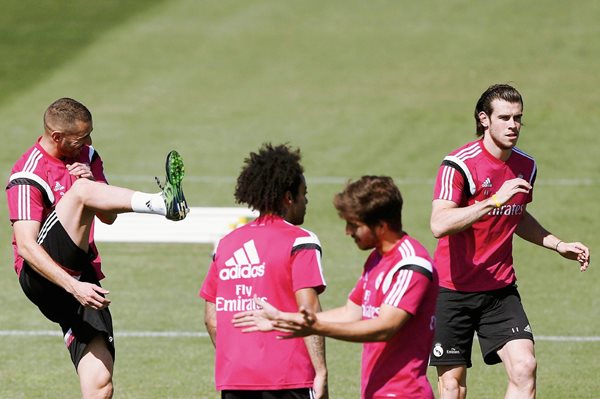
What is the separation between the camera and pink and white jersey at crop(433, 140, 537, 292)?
332 inches

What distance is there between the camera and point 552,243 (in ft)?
28.2

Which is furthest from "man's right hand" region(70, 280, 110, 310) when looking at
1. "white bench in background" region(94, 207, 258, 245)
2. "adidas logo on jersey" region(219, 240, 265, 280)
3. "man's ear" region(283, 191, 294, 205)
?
"white bench in background" region(94, 207, 258, 245)

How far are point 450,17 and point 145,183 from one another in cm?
1133

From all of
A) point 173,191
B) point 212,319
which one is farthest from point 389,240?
point 173,191

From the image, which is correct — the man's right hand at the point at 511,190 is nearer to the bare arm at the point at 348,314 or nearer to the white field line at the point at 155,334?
the bare arm at the point at 348,314

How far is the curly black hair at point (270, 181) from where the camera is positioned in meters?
6.42

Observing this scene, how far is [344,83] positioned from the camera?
79.1ft

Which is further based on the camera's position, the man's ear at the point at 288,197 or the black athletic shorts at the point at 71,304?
the black athletic shorts at the point at 71,304

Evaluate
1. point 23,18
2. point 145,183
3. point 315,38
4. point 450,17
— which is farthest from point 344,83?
point 23,18

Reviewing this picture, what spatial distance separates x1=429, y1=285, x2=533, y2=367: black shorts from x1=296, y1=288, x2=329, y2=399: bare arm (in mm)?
2380

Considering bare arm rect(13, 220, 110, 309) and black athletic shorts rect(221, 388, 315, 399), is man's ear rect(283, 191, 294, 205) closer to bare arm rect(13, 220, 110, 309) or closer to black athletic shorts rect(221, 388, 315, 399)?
black athletic shorts rect(221, 388, 315, 399)

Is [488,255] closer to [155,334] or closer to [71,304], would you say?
[71,304]

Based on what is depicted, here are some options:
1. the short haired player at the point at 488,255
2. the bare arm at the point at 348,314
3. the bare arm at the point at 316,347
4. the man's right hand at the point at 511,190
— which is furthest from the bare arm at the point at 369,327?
the short haired player at the point at 488,255

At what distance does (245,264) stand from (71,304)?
2.30m
